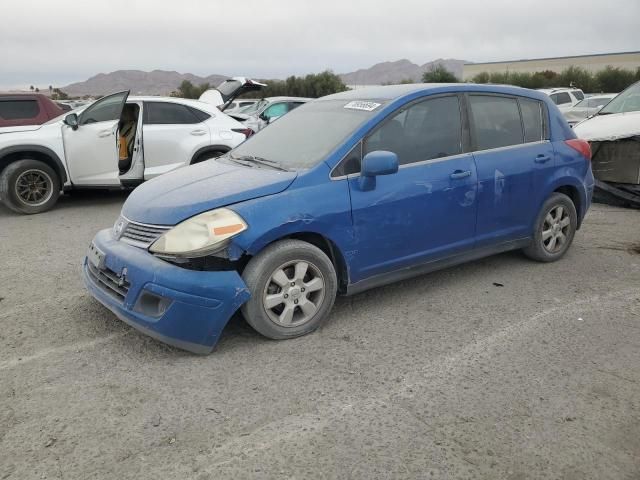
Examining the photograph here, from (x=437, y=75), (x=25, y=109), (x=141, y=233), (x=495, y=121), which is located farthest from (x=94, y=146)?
(x=437, y=75)

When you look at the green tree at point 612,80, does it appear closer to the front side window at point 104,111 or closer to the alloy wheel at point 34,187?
the front side window at point 104,111

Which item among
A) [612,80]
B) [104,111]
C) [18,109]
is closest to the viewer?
[104,111]

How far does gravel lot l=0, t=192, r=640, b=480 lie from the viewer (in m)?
2.50

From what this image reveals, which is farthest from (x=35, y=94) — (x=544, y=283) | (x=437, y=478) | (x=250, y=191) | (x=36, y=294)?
(x=437, y=478)

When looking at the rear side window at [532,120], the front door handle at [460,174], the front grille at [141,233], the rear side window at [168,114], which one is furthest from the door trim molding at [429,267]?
the rear side window at [168,114]

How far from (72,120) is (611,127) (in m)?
7.74

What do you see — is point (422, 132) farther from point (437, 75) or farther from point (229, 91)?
point (437, 75)

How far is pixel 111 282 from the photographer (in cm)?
363

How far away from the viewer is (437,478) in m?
2.39

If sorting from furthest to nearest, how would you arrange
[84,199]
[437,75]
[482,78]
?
[482,78] < [437,75] < [84,199]

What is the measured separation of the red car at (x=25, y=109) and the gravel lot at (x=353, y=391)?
5.73 metres

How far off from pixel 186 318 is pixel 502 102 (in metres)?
3.27

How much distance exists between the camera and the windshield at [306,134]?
3969 millimetres

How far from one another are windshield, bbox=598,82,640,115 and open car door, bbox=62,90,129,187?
7.46m
